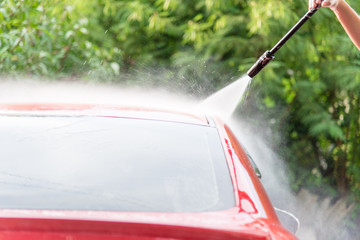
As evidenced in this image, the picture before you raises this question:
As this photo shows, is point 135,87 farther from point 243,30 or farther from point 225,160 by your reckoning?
point 225,160

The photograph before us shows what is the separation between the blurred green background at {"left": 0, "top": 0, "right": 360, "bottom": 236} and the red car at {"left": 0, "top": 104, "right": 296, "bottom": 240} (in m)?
3.84

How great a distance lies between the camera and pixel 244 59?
7426 mm

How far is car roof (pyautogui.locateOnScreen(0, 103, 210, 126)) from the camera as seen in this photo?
2.85 meters

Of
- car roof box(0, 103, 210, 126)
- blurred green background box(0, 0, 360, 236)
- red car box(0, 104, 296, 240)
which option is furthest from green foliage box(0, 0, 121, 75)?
red car box(0, 104, 296, 240)

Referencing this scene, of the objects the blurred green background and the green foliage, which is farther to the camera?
the blurred green background

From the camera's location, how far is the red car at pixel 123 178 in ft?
6.22

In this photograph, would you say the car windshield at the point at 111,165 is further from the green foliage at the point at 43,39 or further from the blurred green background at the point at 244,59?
the blurred green background at the point at 244,59

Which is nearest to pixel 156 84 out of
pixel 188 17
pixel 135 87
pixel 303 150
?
pixel 135 87

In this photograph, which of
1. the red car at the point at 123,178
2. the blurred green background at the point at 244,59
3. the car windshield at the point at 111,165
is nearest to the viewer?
the red car at the point at 123,178

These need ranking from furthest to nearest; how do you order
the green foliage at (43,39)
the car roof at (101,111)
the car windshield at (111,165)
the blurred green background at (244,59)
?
the blurred green background at (244,59), the green foliage at (43,39), the car roof at (101,111), the car windshield at (111,165)

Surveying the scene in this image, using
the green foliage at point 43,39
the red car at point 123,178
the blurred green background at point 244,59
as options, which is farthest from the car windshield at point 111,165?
the blurred green background at point 244,59

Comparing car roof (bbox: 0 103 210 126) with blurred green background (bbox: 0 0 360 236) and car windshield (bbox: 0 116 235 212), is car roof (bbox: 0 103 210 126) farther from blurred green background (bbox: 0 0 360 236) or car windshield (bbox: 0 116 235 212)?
blurred green background (bbox: 0 0 360 236)

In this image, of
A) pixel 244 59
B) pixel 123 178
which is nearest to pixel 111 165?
pixel 123 178

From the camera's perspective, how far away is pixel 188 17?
26.1ft
